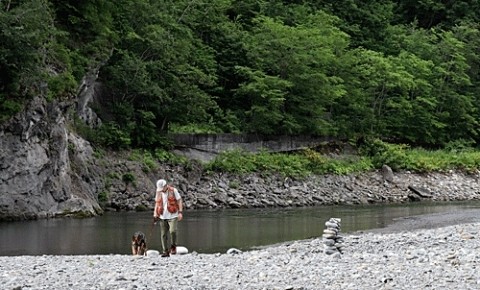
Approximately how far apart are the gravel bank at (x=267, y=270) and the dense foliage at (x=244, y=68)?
55.1ft

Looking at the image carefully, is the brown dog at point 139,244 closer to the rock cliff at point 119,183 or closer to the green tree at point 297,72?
the rock cliff at point 119,183

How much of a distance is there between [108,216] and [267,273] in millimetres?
20111

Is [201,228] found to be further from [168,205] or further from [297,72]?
[297,72]

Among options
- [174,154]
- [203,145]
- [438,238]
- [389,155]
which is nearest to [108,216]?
[174,154]

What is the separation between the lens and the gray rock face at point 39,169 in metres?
30.0

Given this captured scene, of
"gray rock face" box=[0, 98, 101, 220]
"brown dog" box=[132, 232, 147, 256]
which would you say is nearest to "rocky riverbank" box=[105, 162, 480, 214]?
"gray rock face" box=[0, 98, 101, 220]

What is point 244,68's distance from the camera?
160 ft

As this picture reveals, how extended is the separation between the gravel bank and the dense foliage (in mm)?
16780

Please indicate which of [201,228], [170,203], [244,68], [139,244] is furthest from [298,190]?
[170,203]

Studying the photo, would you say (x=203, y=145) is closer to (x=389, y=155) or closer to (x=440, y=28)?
(x=389, y=155)

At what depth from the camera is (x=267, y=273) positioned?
13297 mm

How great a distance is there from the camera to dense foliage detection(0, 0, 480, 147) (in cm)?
3372

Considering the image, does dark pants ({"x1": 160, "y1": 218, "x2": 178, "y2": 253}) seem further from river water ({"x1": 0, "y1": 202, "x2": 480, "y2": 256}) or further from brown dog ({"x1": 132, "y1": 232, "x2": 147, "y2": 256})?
river water ({"x1": 0, "y1": 202, "x2": 480, "y2": 256})

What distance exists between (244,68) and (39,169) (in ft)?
67.4
